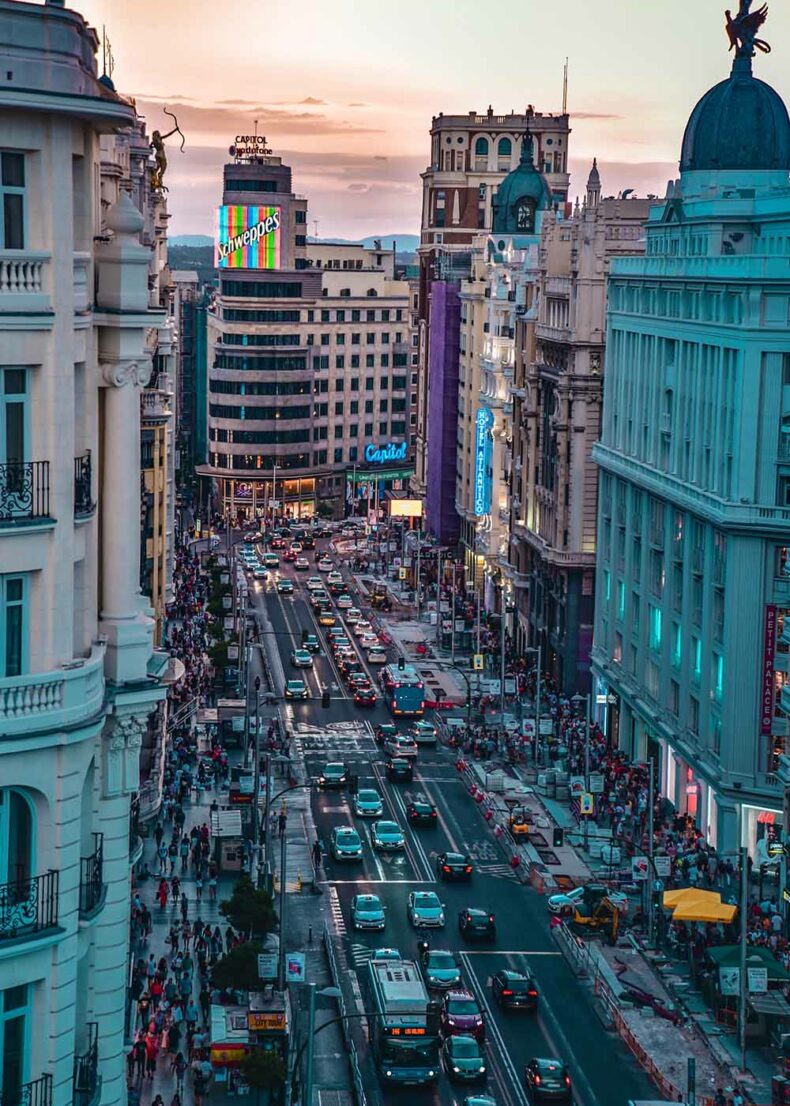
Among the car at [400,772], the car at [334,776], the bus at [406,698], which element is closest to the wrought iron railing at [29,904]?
the car at [334,776]

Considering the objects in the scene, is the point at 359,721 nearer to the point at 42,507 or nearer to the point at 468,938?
the point at 468,938

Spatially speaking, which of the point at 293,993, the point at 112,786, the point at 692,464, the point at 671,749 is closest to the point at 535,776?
the point at 671,749

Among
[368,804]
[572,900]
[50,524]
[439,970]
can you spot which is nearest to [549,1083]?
[439,970]

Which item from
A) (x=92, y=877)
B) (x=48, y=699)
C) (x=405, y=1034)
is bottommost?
(x=405, y=1034)

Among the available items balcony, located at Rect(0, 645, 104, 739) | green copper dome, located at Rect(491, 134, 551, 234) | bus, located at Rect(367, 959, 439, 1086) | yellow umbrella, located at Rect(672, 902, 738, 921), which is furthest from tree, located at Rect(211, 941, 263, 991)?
green copper dome, located at Rect(491, 134, 551, 234)

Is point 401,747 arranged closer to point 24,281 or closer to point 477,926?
point 477,926

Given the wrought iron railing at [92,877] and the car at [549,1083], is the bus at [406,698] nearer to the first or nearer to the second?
the car at [549,1083]
